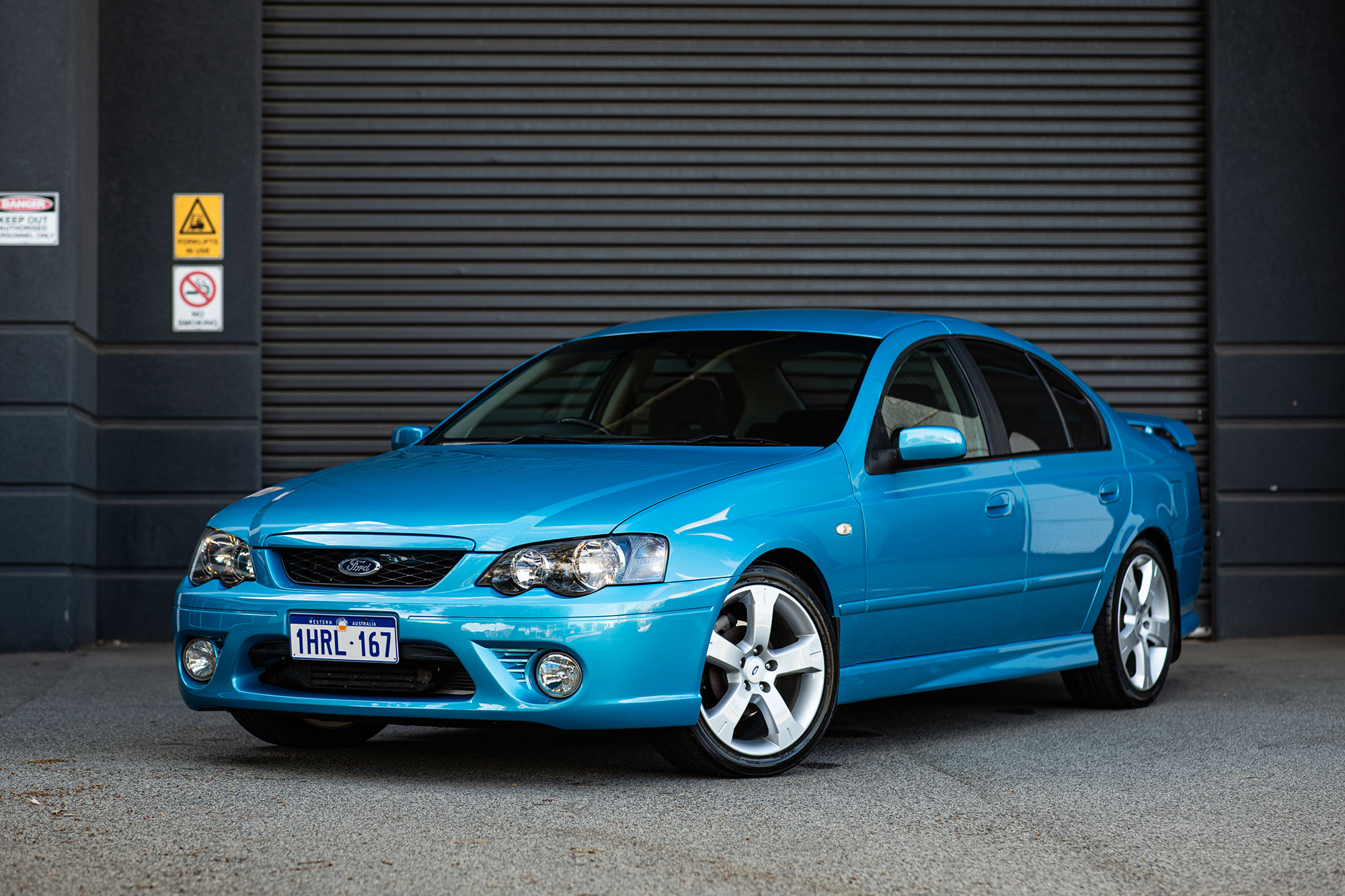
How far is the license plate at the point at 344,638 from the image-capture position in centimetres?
421

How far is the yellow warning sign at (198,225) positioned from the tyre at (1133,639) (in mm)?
5127

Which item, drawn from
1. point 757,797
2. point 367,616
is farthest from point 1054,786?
point 367,616

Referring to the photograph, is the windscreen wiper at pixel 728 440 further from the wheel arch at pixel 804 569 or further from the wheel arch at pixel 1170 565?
the wheel arch at pixel 1170 565

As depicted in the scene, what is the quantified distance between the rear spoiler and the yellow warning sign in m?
4.88

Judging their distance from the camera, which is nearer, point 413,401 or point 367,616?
point 367,616

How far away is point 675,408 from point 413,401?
3922mm

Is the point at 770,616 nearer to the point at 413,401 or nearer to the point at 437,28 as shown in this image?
the point at 413,401

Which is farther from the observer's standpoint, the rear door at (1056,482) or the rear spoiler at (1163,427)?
the rear spoiler at (1163,427)

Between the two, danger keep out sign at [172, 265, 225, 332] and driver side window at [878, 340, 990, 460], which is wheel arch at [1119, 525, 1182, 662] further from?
danger keep out sign at [172, 265, 225, 332]

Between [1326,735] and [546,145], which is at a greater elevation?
[546,145]

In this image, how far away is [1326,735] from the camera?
5.38m

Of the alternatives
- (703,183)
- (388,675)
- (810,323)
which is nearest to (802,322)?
(810,323)

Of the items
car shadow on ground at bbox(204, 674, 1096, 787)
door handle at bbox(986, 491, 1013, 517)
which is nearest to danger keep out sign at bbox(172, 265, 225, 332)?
car shadow on ground at bbox(204, 674, 1096, 787)

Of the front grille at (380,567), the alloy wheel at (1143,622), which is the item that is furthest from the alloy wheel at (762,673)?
the alloy wheel at (1143,622)
